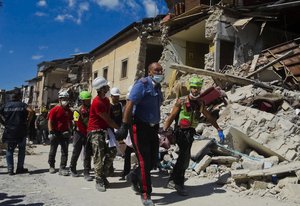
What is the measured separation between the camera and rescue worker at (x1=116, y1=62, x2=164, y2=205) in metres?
4.49

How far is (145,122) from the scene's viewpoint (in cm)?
464

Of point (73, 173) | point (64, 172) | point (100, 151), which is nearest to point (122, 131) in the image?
point (100, 151)

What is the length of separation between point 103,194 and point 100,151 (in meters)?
0.73

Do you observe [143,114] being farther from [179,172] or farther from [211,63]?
[211,63]

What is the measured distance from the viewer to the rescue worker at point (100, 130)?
5.39 m

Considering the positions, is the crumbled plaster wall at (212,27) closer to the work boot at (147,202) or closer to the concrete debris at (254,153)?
the concrete debris at (254,153)

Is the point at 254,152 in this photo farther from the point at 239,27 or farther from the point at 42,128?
the point at 42,128

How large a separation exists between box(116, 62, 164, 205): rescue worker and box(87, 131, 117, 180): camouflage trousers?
2.49ft

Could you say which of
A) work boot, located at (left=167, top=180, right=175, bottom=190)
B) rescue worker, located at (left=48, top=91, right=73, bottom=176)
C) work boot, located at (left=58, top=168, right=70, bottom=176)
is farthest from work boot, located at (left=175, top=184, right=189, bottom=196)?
rescue worker, located at (left=48, top=91, right=73, bottom=176)

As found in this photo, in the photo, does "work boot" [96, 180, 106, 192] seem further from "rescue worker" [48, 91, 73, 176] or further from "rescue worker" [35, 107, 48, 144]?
"rescue worker" [35, 107, 48, 144]

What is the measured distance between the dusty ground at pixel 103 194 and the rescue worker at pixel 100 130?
0.93 ft

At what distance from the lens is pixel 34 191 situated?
17.3 feet

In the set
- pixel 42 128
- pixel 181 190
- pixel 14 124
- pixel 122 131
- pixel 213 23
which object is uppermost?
pixel 213 23

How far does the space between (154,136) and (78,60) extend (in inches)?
1003
